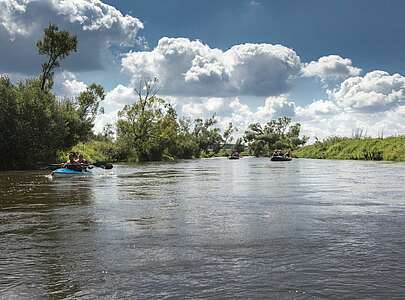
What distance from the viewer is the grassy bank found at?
206 ft

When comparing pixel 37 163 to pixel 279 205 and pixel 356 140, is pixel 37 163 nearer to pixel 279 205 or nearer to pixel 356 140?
pixel 279 205

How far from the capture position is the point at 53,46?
158ft

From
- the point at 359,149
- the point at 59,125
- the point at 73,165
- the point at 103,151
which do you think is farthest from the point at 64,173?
the point at 359,149

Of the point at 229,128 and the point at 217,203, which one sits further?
the point at 229,128

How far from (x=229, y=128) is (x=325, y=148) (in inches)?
2550

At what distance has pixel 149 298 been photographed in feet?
17.7

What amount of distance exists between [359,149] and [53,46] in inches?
1988

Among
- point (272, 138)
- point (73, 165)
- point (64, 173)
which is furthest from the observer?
point (272, 138)

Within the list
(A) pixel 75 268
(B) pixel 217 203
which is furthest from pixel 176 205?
(A) pixel 75 268

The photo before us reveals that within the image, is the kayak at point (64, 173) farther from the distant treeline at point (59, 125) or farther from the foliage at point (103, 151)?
the foliage at point (103, 151)

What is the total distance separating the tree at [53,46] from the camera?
158 ft

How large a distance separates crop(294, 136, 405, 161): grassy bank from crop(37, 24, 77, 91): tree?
46.1 meters

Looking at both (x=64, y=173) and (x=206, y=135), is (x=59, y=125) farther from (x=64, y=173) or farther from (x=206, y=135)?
(x=206, y=135)

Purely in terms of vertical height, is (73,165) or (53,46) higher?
(53,46)
